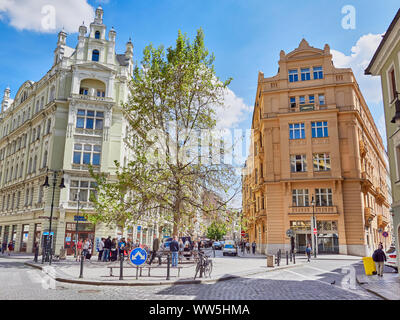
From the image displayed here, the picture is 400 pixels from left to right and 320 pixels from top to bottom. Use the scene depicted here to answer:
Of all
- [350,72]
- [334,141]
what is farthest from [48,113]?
[350,72]

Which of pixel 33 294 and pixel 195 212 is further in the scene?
pixel 195 212

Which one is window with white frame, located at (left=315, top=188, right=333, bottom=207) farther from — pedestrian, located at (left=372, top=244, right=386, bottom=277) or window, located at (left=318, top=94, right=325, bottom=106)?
pedestrian, located at (left=372, top=244, right=386, bottom=277)

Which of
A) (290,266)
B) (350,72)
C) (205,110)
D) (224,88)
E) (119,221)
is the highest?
(350,72)

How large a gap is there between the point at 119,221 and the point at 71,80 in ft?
74.4

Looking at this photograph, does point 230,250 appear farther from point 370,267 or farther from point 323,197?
point 370,267

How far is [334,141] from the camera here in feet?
134

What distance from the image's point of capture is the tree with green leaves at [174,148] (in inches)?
896

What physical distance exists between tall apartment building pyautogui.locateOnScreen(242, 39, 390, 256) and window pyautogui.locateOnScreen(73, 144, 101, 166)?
657 inches

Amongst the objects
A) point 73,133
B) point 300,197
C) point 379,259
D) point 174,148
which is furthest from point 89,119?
point 379,259

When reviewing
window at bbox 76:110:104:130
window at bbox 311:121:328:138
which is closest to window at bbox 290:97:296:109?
window at bbox 311:121:328:138

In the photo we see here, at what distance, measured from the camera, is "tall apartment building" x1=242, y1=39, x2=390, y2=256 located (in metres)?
39.4

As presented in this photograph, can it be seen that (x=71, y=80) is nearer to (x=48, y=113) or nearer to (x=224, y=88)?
(x=48, y=113)
